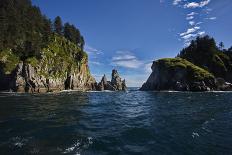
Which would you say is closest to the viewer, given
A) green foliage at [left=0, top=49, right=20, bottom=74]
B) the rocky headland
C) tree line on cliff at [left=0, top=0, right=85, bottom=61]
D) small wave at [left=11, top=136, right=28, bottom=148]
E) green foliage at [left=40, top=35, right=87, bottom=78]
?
small wave at [left=11, top=136, right=28, bottom=148]

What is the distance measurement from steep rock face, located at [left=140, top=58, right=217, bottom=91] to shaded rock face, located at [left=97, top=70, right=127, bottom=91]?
24.1 m

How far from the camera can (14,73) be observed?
104 meters

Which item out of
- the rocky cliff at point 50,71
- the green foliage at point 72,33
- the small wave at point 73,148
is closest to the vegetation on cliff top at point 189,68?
the rocky cliff at point 50,71

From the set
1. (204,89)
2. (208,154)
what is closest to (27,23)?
(204,89)

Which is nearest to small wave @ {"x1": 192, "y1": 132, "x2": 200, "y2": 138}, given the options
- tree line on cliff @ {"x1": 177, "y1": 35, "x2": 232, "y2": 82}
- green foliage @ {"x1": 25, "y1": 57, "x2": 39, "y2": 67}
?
green foliage @ {"x1": 25, "y1": 57, "x2": 39, "y2": 67}

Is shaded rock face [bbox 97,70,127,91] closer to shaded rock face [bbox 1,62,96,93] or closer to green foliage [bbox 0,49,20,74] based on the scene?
shaded rock face [bbox 1,62,96,93]

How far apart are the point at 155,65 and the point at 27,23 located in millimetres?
84773

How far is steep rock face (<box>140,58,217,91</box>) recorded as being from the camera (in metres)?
141

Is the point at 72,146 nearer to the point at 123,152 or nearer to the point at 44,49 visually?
the point at 123,152

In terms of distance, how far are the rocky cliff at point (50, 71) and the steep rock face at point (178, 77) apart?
43173mm

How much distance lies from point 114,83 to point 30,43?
268 ft

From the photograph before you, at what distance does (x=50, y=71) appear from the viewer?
125375 millimetres

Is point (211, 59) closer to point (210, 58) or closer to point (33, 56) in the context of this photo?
point (210, 58)

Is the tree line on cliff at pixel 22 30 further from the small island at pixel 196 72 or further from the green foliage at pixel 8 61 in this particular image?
the small island at pixel 196 72
